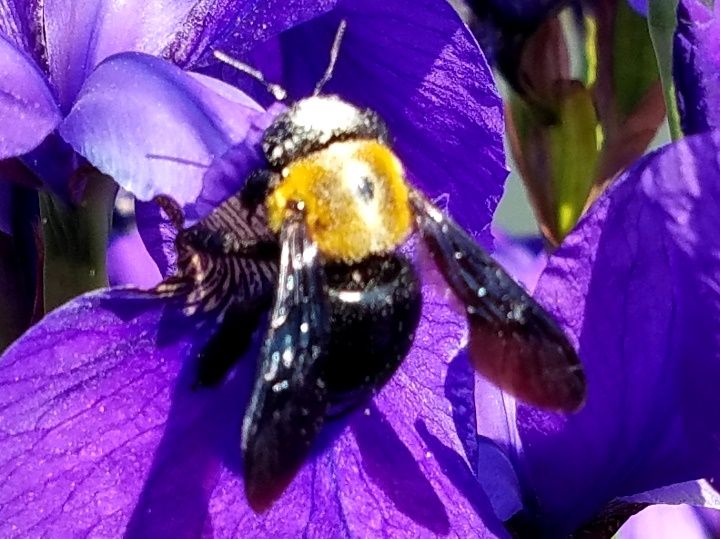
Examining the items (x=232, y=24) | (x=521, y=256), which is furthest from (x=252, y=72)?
(x=521, y=256)

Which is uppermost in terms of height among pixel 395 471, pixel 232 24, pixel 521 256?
pixel 232 24

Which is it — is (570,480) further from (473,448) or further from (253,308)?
(253,308)

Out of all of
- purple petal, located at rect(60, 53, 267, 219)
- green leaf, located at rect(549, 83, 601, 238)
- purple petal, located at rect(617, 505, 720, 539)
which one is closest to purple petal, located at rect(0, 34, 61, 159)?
purple petal, located at rect(60, 53, 267, 219)

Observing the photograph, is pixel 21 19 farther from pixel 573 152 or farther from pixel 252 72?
pixel 573 152

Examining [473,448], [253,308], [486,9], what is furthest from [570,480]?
[486,9]

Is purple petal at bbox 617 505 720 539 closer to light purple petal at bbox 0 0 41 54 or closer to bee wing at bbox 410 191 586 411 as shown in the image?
bee wing at bbox 410 191 586 411

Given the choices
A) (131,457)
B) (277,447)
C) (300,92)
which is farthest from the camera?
(300,92)
